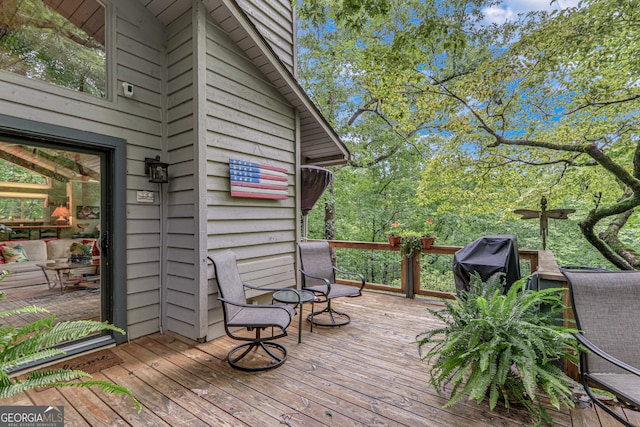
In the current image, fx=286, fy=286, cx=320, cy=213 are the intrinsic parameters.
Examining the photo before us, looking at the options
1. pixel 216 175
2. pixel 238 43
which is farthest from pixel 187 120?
pixel 238 43

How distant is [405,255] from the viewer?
4832mm

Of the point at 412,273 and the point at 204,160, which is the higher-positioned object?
the point at 204,160

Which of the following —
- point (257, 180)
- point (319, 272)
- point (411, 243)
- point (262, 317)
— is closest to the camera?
point (262, 317)

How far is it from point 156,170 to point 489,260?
373cm

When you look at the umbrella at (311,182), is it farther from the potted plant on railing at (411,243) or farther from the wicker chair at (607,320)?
the wicker chair at (607,320)

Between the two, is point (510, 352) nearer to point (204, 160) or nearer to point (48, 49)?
point (204, 160)

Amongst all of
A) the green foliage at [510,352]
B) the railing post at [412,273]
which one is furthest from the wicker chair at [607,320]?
the railing post at [412,273]

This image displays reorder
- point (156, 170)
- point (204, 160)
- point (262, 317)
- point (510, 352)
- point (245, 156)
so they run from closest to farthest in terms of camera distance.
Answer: point (510, 352) < point (262, 317) < point (204, 160) < point (156, 170) < point (245, 156)

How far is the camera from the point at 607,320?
1916mm

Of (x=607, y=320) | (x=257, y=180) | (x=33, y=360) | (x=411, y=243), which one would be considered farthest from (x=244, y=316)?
(x=411, y=243)

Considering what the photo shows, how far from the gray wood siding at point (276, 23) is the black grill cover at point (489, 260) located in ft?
12.5

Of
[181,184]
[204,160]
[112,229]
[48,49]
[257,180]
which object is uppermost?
[48,49]

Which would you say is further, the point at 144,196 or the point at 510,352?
the point at 144,196

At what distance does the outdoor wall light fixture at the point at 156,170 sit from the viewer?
3195mm
